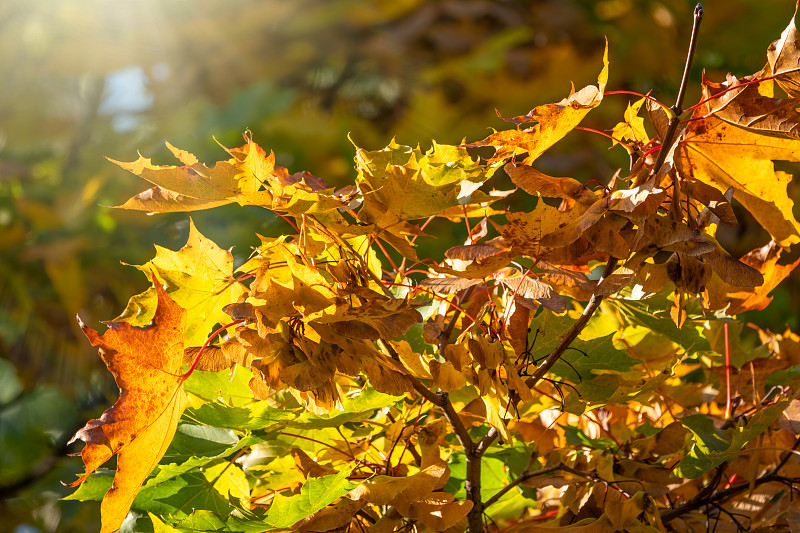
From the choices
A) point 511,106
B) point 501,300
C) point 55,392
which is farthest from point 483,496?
point 511,106

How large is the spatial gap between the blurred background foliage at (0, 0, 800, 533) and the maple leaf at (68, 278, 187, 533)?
2.60 feet

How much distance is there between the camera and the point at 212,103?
56.9 inches

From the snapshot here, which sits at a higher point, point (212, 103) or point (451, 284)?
point (451, 284)

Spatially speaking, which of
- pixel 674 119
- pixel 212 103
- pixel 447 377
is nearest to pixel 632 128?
pixel 674 119

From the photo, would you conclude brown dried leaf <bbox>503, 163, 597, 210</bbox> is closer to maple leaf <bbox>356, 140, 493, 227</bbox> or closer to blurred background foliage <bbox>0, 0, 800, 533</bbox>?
maple leaf <bbox>356, 140, 493, 227</bbox>

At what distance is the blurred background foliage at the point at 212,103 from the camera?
3.85 ft

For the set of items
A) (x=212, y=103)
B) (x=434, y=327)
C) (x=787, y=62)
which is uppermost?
(x=787, y=62)

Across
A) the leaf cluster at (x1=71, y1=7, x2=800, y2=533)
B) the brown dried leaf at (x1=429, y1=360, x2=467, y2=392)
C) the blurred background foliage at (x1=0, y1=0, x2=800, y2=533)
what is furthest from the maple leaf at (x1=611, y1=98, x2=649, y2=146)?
the blurred background foliage at (x1=0, y1=0, x2=800, y2=533)

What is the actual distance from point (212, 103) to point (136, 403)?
50.1 inches

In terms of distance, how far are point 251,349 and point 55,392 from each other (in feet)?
3.73

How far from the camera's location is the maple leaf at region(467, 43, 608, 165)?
0.29m

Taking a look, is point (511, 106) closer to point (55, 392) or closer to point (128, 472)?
point (55, 392)

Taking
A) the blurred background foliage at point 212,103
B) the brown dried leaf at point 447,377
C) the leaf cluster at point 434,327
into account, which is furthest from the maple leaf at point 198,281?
the blurred background foliage at point 212,103

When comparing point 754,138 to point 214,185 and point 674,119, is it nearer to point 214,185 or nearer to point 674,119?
point 674,119
